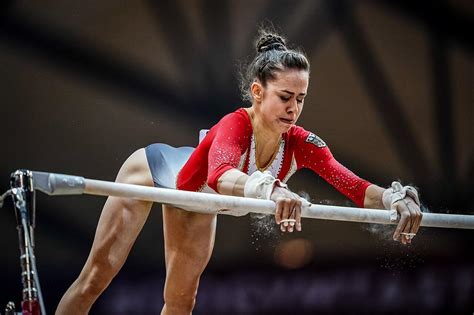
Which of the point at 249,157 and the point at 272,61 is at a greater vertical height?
the point at 272,61

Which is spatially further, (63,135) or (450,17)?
(450,17)

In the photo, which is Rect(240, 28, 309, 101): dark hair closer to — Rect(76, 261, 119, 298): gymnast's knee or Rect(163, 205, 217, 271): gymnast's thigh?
Rect(163, 205, 217, 271): gymnast's thigh

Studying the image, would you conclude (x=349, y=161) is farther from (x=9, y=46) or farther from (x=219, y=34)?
(x=9, y=46)

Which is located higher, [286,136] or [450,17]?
[450,17]

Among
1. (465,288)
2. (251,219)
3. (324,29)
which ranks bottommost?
(465,288)

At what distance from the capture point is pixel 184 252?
270 cm

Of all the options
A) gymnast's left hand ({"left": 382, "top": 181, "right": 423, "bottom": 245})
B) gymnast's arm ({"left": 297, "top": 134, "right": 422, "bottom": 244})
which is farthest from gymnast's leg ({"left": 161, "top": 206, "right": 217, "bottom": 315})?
gymnast's left hand ({"left": 382, "top": 181, "right": 423, "bottom": 245})

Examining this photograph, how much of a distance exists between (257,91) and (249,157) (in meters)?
0.22

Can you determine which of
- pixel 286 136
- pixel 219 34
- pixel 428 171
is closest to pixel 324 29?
pixel 219 34

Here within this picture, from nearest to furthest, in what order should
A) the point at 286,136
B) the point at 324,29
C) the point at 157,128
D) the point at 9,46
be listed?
the point at 286,136
the point at 9,46
the point at 157,128
the point at 324,29

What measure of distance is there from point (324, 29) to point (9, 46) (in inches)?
55.6

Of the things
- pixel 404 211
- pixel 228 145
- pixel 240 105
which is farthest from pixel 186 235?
pixel 240 105

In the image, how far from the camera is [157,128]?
10.9 feet

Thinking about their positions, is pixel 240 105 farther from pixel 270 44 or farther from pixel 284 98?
pixel 284 98
